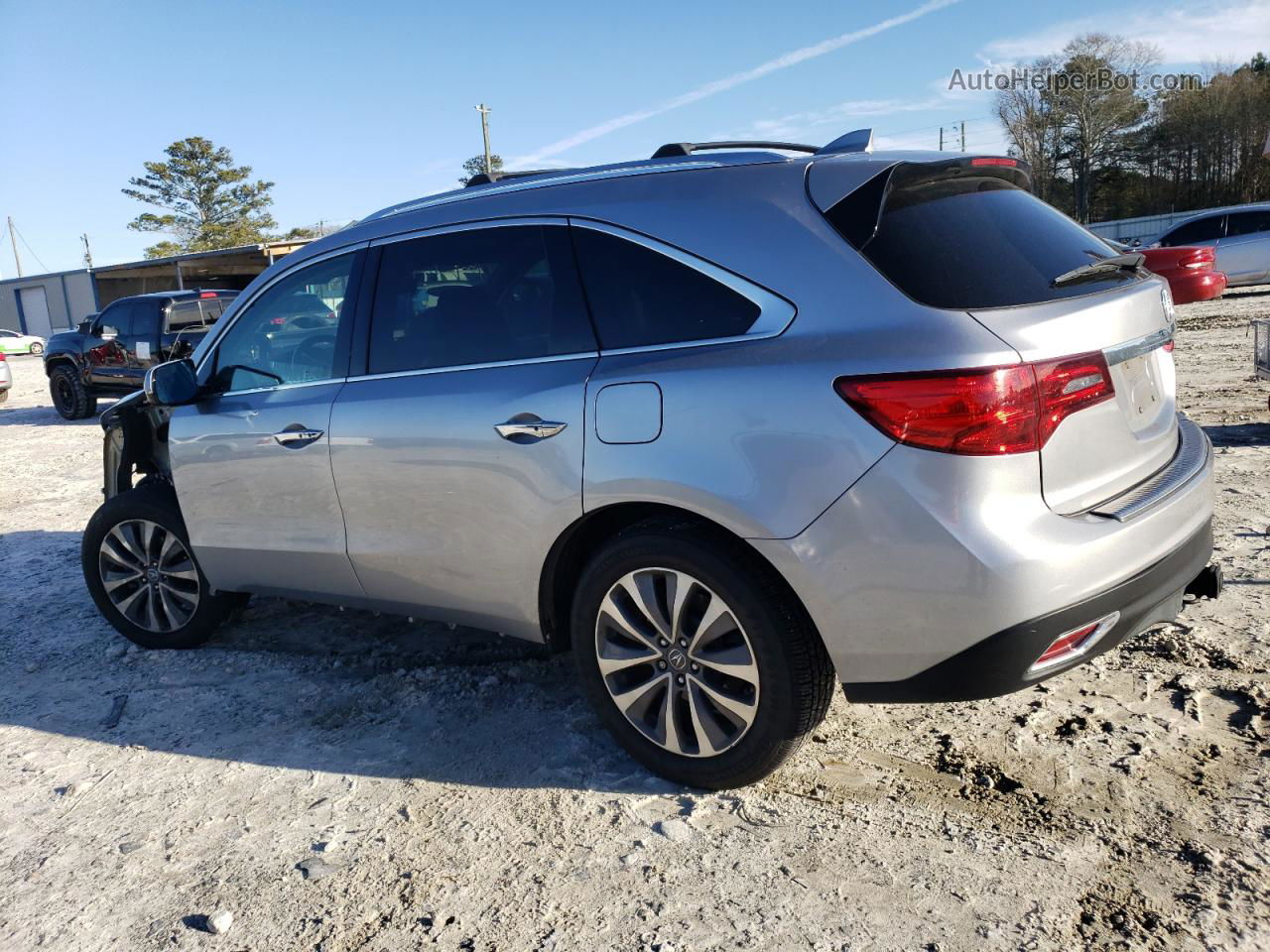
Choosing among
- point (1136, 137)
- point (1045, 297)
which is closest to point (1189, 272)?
point (1045, 297)

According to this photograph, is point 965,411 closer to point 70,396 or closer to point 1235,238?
point 70,396

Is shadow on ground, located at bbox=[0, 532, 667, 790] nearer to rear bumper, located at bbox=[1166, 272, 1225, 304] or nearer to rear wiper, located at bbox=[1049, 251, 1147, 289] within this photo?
rear wiper, located at bbox=[1049, 251, 1147, 289]

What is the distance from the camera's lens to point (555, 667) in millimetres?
4125

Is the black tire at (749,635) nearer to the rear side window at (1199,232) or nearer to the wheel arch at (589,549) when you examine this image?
the wheel arch at (589,549)

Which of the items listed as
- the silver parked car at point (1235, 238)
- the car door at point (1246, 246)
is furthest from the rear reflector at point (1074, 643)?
the car door at point (1246, 246)

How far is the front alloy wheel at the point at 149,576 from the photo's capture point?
15.1ft

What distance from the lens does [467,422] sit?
10.8ft

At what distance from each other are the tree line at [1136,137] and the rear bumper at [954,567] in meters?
46.2

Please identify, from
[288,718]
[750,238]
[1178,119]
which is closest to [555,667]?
[288,718]

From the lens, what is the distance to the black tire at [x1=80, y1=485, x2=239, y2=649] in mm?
4566

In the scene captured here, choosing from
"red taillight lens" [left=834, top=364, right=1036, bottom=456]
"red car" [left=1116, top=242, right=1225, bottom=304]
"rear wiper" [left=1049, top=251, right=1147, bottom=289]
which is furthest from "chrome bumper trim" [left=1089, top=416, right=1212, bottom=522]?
"red car" [left=1116, top=242, right=1225, bottom=304]

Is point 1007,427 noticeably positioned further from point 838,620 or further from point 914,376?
point 838,620

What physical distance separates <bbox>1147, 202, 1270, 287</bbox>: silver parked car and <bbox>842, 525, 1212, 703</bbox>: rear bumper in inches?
682

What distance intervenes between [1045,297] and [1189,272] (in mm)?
14834
